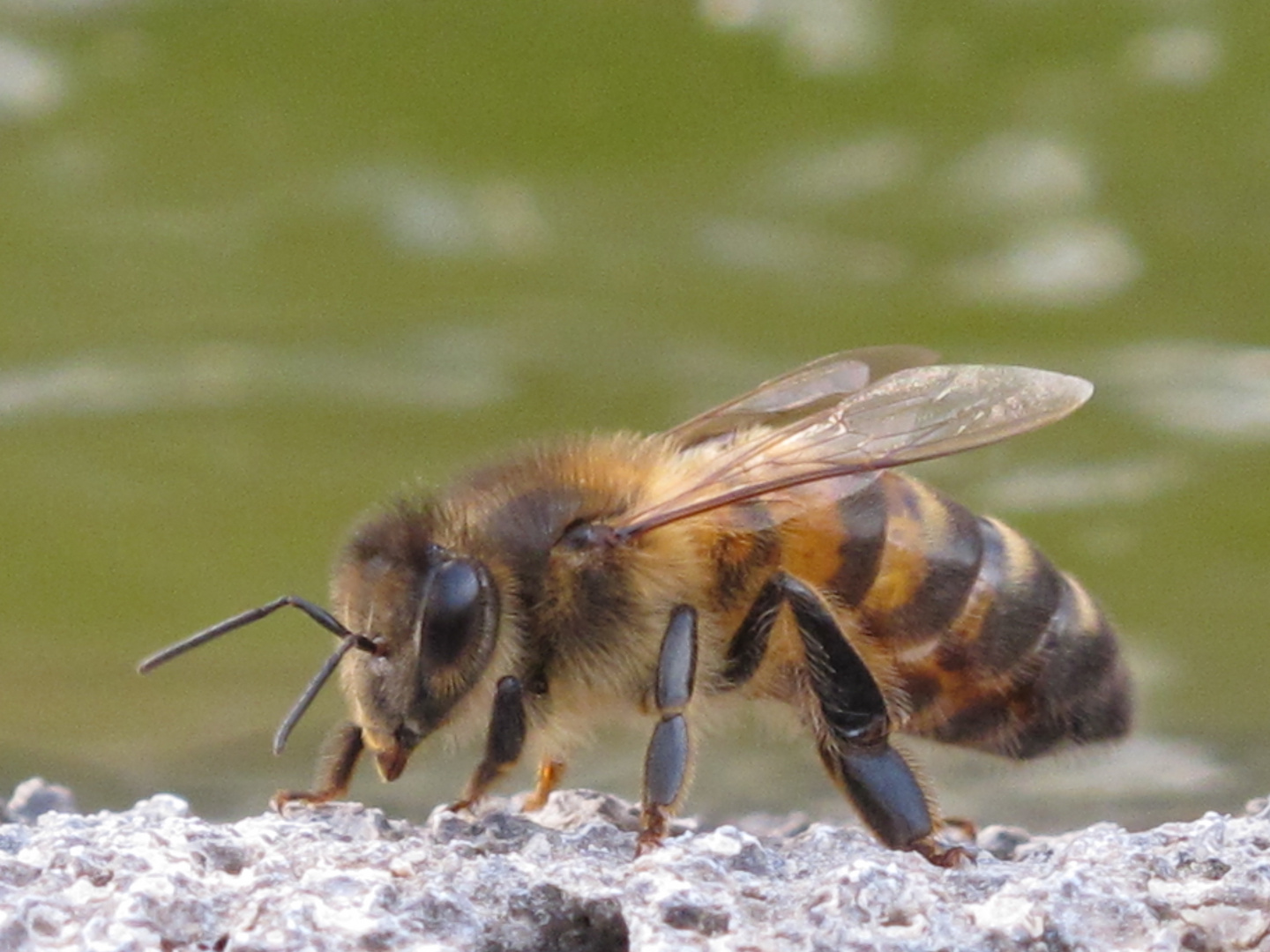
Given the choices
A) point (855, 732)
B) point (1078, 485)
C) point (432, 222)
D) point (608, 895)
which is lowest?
point (608, 895)

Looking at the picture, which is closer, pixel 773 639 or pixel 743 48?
pixel 773 639

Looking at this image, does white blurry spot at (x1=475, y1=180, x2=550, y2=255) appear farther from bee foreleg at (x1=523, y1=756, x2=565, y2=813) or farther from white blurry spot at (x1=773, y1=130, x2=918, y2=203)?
bee foreleg at (x1=523, y1=756, x2=565, y2=813)

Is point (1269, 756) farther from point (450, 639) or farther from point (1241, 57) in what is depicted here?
point (450, 639)

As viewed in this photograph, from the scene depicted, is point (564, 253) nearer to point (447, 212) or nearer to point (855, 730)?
point (447, 212)

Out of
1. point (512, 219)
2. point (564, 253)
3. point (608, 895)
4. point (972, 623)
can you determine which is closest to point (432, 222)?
point (512, 219)

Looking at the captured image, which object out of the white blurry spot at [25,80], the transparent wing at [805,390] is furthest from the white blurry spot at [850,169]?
the white blurry spot at [25,80]

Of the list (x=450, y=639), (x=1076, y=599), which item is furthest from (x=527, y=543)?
(x=1076, y=599)
